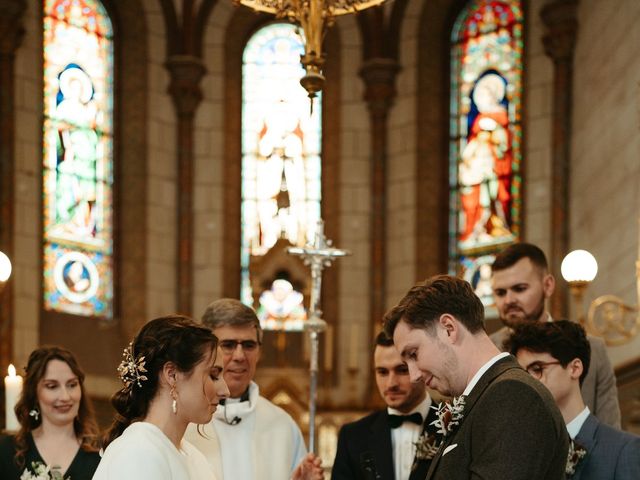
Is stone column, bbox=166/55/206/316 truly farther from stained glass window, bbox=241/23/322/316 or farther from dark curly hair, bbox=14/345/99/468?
dark curly hair, bbox=14/345/99/468

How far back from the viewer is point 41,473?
5867 millimetres

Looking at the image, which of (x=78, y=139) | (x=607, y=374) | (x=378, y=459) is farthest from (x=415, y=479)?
(x=78, y=139)

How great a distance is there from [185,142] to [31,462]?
8214mm

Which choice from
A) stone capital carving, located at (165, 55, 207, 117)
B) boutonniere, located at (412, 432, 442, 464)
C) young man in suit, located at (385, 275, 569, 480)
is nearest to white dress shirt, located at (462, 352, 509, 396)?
young man in suit, located at (385, 275, 569, 480)

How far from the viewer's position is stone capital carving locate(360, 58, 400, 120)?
14.0m

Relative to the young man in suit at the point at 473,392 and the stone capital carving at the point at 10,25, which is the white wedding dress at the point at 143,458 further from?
the stone capital carving at the point at 10,25

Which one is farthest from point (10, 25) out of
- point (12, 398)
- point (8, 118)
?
point (12, 398)

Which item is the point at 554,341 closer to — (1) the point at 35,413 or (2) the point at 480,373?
(2) the point at 480,373

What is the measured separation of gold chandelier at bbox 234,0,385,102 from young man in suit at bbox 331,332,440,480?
138 centimetres

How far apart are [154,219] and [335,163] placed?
6.59 ft

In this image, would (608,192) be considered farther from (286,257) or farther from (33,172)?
(33,172)

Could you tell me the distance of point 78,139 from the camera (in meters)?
13.6

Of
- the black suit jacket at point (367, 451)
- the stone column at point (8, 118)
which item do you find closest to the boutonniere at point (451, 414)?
the black suit jacket at point (367, 451)

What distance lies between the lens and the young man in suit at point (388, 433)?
5.86 meters
